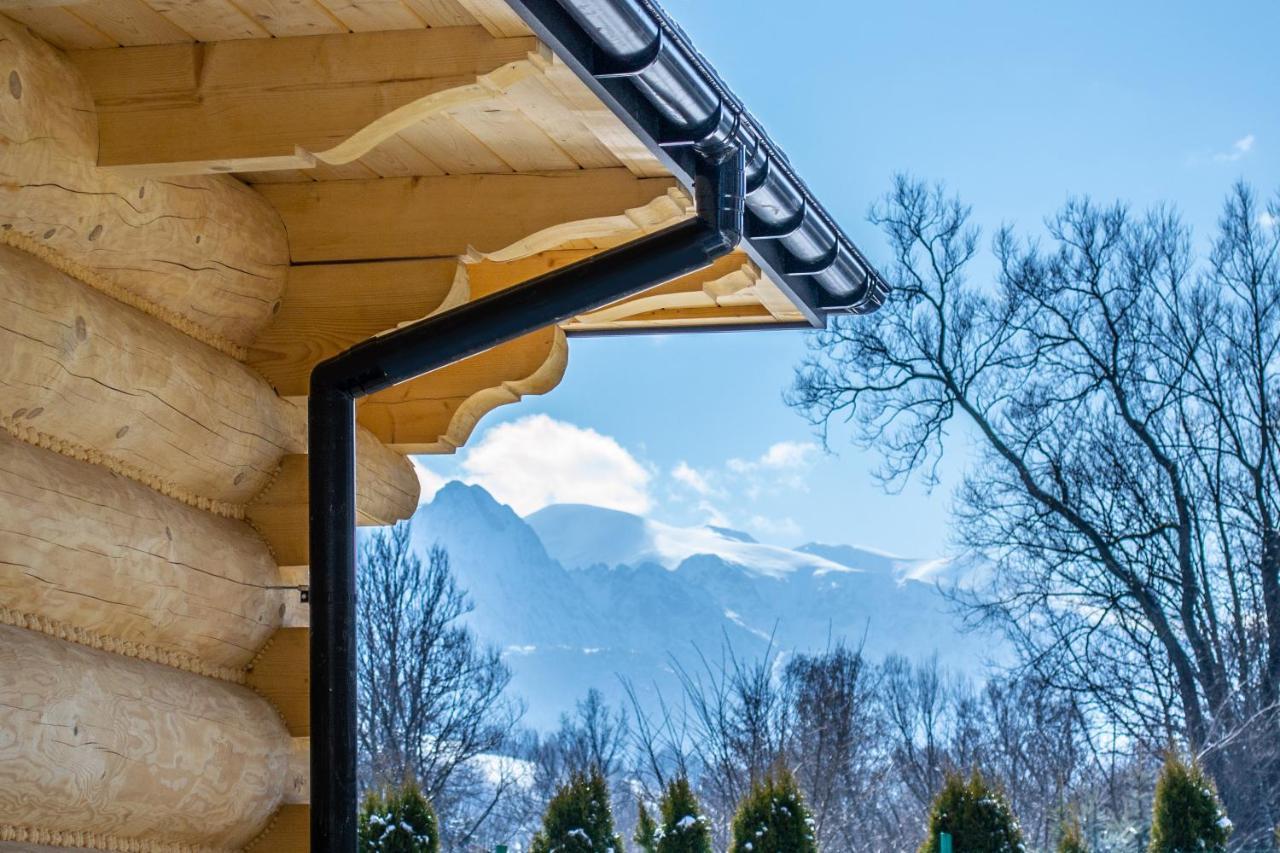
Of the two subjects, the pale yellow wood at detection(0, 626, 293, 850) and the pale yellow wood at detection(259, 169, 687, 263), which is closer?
the pale yellow wood at detection(0, 626, 293, 850)

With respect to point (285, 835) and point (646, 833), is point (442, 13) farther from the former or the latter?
point (646, 833)

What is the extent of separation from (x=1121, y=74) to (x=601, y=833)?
1584 inches

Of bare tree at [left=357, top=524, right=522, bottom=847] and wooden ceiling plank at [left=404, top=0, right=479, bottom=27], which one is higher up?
bare tree at [left=357, top=524, right=522, bottom=847]

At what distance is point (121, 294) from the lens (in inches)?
122

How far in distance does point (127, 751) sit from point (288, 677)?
65cm

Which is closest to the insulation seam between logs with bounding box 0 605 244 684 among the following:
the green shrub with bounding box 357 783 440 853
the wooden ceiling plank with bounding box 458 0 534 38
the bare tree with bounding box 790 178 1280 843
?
the wooden ceiling plank with bounding box 458 0 534 38

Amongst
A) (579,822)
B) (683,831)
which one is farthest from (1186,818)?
(579,822)

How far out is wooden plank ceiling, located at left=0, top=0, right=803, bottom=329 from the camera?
2.63 m

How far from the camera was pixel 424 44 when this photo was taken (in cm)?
267

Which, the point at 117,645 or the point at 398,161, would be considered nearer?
the point at 117,645

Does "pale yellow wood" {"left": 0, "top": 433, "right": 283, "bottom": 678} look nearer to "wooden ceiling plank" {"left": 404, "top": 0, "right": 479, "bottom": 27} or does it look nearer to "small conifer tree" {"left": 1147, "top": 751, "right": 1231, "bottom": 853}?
"wooden ceiling plank" {"left": 404, "top": 0, "right": 479, "bottom": 27}

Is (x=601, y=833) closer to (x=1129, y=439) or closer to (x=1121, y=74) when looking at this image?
(x=1129, y=439)

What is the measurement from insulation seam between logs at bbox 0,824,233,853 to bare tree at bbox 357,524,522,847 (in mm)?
17404

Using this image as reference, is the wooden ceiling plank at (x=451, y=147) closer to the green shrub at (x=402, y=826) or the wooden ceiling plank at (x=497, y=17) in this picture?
the wooden ceiling plank at (x=497, y=17)
